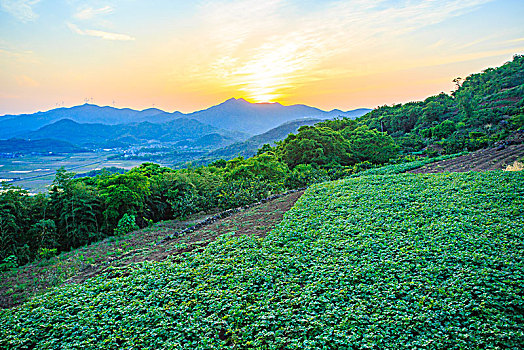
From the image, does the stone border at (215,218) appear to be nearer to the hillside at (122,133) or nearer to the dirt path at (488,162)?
the dirt path at (488,162)

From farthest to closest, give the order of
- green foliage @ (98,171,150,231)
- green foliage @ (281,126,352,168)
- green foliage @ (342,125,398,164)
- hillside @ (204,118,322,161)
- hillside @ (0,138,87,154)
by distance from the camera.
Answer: hillside @ (204,118,322,161) < hillside @ (0,138,87,154) < green foliage @ (342,125,398,164) < green foliage @ (281,126,352,168) < green foliage @ (98,171,150,231)

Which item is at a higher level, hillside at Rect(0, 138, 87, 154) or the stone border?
hillside at Rect(0, 138, 87, 154)

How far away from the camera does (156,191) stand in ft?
43.5

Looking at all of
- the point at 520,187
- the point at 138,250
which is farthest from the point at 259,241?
the point at 520,187

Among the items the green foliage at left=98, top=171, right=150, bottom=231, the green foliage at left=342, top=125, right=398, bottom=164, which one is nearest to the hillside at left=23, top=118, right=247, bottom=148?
the green foliage at left=342, top=125, right=398, bottom=164

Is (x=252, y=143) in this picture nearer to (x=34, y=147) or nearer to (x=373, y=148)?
(x=34, y=147)

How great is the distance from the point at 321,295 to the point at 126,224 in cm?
904

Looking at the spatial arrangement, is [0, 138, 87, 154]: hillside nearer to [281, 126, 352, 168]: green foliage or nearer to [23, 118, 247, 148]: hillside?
[23, 118, 247, 148]: hillside

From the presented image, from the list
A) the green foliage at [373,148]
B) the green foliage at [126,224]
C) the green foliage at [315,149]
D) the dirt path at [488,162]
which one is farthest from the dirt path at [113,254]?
the green foliage at [373,148]

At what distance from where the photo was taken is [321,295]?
4.36 m

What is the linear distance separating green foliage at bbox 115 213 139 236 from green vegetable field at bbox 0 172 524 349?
5.11 metres

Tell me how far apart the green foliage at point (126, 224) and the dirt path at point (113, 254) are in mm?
561

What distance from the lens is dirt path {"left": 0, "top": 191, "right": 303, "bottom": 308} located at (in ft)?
20.7

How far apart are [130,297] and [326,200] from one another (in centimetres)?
701
